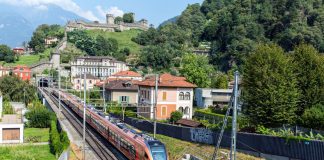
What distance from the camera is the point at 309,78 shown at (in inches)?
1695

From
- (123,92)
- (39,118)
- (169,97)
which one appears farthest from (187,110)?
(39,118)

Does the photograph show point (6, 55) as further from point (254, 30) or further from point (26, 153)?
point (26, 153)

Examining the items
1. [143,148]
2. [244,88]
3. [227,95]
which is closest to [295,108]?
[244,88]

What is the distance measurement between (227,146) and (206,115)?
21.8 meters

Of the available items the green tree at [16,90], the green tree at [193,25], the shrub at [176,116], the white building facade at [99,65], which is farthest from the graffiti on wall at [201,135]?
the green tree at [193,25]

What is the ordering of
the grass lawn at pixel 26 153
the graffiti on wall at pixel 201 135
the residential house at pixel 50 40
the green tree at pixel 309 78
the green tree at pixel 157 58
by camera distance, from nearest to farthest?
1. the grass lawn at pixel 26 153
2. the graffiti on wall at pixel 201 135
3. the green tree at pixel 309 78
4. the green tree at pixel 157 58
5. the residential house at pixel 50 40

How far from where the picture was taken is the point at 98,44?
166250 mm

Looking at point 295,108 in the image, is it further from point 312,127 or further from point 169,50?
point 169,50

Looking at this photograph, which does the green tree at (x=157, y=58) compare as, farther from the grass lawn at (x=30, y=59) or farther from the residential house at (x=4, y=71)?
the residential house at (x=4, y=71)

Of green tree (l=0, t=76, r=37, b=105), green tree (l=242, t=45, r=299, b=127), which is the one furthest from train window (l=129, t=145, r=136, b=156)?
green tree (l=0, t=76, r=37, b=105)

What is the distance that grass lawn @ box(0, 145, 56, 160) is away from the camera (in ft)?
126

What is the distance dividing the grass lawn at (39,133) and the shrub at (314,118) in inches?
1061

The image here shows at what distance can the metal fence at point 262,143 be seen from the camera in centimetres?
3031

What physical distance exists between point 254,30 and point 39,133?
94.5 meters
